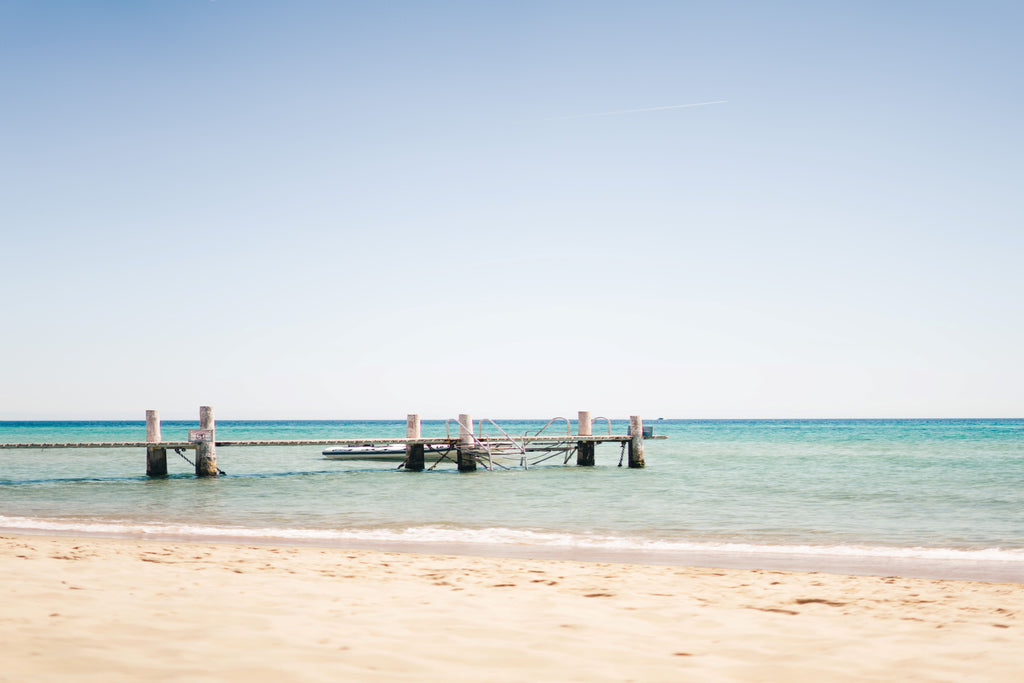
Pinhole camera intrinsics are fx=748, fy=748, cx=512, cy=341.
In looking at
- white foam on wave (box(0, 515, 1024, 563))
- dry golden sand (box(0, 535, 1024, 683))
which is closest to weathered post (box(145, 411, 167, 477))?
white foam on wave (box(0, 515, 1024, 563))

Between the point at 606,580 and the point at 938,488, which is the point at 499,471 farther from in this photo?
the point at 606,580

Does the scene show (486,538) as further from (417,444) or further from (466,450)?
(417,444)

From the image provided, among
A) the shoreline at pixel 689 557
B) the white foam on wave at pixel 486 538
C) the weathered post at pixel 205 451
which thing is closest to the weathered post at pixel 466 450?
the weathered post at pixel 205 451

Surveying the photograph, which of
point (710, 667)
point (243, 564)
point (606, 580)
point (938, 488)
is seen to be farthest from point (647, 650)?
point (938, 488)

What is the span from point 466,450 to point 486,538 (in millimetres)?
17759

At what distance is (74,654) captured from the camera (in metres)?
4.89

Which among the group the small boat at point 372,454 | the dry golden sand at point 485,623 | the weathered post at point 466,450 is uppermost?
the dry golden sand at point 485,623

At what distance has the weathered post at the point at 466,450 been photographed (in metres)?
30.9

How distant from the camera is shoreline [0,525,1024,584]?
32.7ft

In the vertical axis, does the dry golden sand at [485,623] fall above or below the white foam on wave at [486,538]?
above

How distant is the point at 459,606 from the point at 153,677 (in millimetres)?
3024

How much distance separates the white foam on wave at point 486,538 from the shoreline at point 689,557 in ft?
0.45

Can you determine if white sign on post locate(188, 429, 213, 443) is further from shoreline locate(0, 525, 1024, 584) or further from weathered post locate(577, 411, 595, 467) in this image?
weathered post locate(577, 411, 595, 467)

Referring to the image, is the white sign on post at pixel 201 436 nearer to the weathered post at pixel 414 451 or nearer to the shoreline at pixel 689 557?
the weathered post at pixel 414 451
